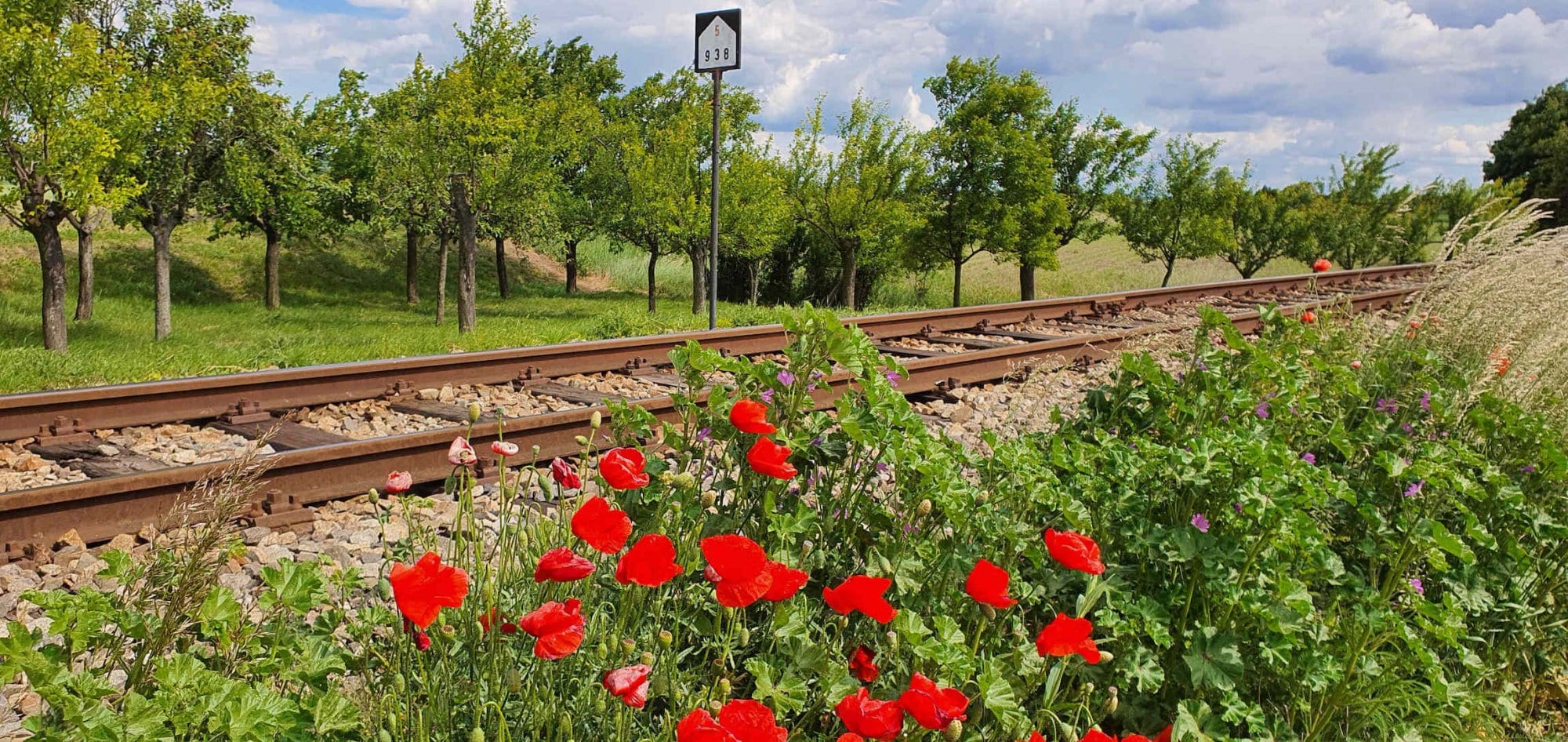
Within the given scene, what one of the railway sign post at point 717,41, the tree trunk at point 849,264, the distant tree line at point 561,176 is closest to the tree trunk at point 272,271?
the distant tree line at point 561,176

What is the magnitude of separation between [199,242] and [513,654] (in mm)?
33261

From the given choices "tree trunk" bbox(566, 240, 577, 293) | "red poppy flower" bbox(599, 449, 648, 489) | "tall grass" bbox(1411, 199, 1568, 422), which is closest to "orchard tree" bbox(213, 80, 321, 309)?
"tree trunk" bbox(566, 240, 577, 293)

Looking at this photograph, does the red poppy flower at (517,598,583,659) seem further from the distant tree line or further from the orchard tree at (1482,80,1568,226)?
the orchard tree at (1482,80,1568,226)

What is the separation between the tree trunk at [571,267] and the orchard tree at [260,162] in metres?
9.69

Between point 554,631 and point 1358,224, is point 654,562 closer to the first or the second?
point 554,631

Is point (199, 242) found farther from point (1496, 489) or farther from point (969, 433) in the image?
point (1496, 489)

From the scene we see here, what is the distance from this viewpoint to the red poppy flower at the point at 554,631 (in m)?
1.50

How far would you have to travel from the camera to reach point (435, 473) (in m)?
5.01

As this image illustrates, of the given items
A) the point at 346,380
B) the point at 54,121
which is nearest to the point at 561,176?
the point at 54,121

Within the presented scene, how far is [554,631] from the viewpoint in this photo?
4.98 ft

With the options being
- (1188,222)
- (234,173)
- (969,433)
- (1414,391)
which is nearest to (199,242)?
(234,173)

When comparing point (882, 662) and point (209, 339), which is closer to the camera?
point (882, 662)

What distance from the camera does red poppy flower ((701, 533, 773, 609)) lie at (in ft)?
5.06

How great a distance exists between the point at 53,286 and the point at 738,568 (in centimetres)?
1678
